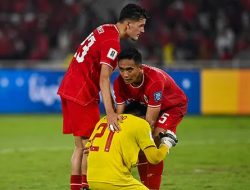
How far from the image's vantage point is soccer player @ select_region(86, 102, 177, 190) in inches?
252

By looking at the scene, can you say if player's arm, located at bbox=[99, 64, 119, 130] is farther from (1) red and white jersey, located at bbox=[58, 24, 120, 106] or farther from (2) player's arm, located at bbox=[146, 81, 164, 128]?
(2) player's arm, located at bbox=[146, 81, 164, 128]

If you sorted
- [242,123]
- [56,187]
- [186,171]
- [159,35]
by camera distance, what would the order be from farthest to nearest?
[159,35] < [242,123] < [186,171] < [56,187]

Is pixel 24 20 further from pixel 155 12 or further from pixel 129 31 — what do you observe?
pixel 129 31

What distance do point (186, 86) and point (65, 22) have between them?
6.86 metres

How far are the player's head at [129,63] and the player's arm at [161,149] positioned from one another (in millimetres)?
646

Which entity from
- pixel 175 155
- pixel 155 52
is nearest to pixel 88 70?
pixel 175 155

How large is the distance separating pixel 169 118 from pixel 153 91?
20.8 inches

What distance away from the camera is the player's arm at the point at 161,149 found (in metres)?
6.54

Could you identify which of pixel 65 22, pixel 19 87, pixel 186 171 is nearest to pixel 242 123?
pixel 19 87

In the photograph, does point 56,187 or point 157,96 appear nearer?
point 157,96

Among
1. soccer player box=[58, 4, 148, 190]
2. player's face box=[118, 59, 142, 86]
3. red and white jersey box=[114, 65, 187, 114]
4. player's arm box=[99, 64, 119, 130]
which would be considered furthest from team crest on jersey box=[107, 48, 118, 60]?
player's face box=[118, 59, 142, 86]

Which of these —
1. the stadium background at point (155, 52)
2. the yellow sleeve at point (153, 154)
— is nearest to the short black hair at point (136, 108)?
the yellow sleeve at point (153, 154)

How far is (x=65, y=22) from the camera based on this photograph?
25.5m

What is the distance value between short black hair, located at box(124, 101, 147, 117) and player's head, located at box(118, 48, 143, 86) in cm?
73
